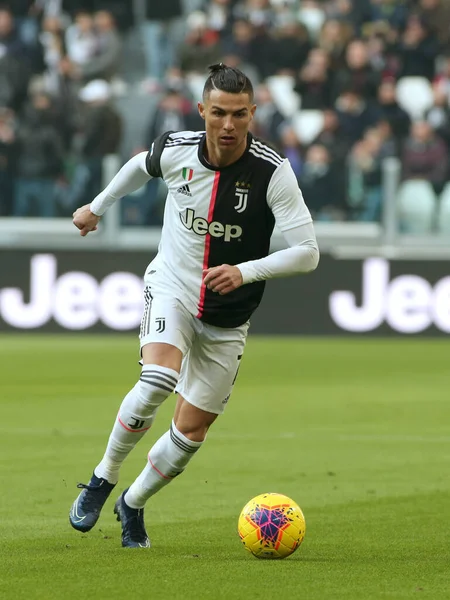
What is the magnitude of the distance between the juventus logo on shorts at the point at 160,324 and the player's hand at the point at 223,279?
0.46m

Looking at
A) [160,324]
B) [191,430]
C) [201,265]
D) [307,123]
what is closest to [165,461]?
[191,430]

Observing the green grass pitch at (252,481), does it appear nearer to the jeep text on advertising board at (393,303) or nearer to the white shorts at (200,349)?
the white shorts at (200,349)

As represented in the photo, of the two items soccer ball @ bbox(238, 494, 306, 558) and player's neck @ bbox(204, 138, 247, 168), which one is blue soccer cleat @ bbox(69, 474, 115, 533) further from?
player's neck @ bbox(204, 138, 247, 168)

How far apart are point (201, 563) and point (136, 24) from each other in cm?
1798

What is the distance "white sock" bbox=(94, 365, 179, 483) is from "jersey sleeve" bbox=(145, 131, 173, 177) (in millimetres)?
1064

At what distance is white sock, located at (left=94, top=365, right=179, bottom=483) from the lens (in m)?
6.12

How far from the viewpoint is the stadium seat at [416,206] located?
17656 millimetres

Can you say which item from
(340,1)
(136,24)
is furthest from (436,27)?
(136,24)

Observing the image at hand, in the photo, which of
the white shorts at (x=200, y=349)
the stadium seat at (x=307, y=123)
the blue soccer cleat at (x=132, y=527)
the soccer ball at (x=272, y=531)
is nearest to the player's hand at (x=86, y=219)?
the white shorts at (x=200, y=349)

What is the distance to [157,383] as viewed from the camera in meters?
6.11

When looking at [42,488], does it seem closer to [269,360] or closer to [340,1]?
[269,360]

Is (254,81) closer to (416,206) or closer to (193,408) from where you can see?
(416,206)

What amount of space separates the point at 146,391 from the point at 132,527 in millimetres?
728

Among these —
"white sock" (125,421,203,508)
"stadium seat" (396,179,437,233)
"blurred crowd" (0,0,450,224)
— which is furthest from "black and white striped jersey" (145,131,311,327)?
"stadium seat" (396,179,437,233)
